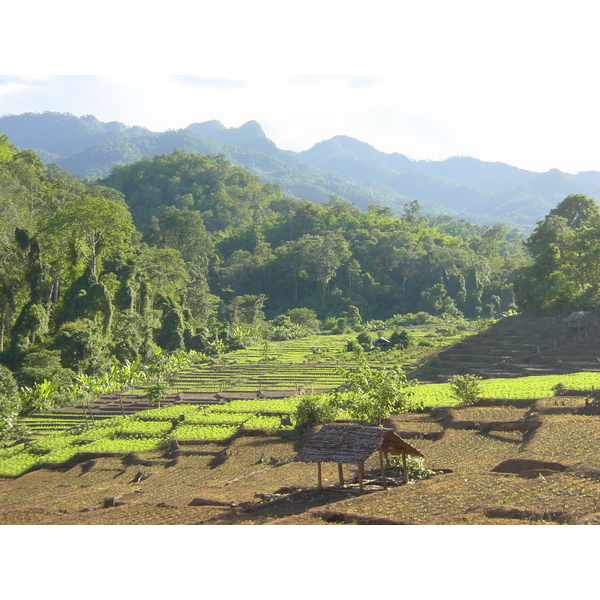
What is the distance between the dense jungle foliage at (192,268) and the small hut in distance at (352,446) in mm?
16303

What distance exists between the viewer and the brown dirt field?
10203mm

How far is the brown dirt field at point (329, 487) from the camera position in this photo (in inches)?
402

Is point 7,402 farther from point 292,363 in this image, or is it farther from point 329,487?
point 292,363

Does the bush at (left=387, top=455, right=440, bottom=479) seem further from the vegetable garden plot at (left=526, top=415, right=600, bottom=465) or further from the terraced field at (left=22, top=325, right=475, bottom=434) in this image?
the terraced field at (left=22, top=325, right=475, bottom=434)

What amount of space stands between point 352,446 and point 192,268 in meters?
56.1

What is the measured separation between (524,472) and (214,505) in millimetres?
6599

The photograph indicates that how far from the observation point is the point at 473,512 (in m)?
9.90

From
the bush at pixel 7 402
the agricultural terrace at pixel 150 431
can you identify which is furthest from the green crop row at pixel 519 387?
the bush at pixel 7 402

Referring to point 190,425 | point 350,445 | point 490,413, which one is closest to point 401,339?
point 490,413

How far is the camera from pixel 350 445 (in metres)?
12.3

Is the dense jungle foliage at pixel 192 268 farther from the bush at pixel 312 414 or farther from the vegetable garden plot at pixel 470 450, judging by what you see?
the vegetable garden plot at pixel 470 450

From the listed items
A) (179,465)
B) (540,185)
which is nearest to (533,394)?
(179,465)

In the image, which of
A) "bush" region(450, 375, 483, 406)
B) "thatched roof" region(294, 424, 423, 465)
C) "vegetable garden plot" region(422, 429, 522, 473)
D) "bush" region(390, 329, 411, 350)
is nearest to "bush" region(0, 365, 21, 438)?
"thatched roof" region(294, 424, 423, 465)

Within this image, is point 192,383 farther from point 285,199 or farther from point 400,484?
point 285,199
